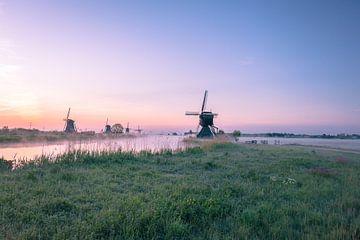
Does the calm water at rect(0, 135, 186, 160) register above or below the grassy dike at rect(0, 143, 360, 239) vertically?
above

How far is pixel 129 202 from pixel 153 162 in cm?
1058

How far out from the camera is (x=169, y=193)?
29.1 ft

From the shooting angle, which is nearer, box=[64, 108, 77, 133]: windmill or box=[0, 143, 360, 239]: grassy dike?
box=[0, 143, 360, 239]: grassy dike

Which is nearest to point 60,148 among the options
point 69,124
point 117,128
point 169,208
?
point 169,208

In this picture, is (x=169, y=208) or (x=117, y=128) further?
(x=117, y=128)

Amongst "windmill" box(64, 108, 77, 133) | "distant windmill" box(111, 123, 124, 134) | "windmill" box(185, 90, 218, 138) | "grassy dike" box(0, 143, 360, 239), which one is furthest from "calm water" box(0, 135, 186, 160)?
"distant windmill" box(111, 123, 124, 134)

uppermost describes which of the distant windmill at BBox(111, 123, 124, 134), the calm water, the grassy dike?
the distant windmill at BBox(111, 123, 124, 134)

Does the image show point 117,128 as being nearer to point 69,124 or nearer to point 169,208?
point 69,124

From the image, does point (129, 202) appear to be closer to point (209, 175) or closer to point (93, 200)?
point (93, 200)

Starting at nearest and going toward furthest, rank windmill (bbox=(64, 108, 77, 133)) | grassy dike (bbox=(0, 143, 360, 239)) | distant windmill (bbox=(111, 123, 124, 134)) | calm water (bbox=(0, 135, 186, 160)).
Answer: grassy dike (bbox=(0, 143, 360, 239)), calm water (bbox=(0, 135, 186, 160)), windmill (bbox=(64, 108, 77, 133)), distant windmill (bbox=(111, 123, 124, 134))

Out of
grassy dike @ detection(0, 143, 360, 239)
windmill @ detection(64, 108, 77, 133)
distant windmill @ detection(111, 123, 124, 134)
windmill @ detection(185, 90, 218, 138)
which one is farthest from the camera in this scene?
distant windmill @ detection(111, 123, 124, 134)

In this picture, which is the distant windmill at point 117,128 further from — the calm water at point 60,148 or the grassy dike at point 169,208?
the grassy dike at point 169,208

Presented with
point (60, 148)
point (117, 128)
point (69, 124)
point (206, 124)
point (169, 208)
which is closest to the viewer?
point (169, 208)

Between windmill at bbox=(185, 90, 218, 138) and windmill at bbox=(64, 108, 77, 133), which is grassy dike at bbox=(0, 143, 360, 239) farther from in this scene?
windmill at bbox=(64, 108, 77, 133)
